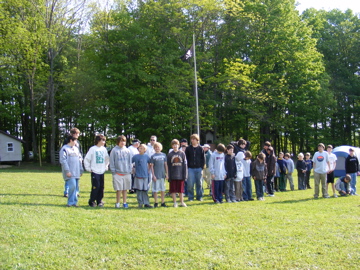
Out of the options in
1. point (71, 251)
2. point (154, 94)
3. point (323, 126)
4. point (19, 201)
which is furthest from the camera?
point (323, 126)

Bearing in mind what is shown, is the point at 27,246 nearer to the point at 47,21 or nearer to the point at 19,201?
the point at 19,201

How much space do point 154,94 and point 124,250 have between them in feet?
87.0

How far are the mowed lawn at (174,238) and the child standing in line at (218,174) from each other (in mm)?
1460

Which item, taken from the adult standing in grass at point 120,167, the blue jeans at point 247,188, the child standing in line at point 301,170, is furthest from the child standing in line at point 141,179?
the child standing in line at point 301,170

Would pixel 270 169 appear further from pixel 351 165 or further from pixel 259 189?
pixel 351 165

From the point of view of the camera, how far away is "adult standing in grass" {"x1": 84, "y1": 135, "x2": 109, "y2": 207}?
9.12 meters

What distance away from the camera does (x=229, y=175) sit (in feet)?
35.8

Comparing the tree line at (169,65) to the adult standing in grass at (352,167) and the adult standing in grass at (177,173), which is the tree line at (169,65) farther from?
the adult standing in grass at (177,173)

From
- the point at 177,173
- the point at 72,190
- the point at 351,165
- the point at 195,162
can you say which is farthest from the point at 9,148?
the point at 351,165

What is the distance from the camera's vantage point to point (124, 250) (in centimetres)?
536

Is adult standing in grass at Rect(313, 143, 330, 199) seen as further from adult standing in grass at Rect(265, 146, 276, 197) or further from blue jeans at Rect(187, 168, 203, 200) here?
blue jeans at Rect(187, 168, 203, 200)

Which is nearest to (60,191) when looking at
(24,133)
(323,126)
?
(24,133)

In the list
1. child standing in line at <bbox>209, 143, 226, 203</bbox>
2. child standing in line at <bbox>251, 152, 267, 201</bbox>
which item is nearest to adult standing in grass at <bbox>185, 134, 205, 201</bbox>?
child standing in line at <bbox>209, 143, 226, 203</bbox>

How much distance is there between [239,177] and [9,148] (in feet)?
103
